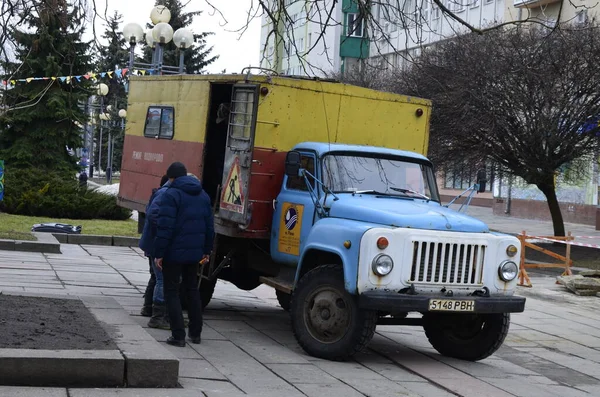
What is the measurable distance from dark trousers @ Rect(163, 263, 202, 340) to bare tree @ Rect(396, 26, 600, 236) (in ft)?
64.3

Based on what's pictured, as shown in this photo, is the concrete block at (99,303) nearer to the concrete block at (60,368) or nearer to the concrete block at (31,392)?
the concrete block at (60,368)

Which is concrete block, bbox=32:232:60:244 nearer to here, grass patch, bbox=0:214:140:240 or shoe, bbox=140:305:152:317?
grass patch, bbox=0:214:140:240

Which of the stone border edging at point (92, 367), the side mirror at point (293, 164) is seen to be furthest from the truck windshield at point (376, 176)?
the stone border edging at point (92, 367)

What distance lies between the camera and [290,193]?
1173cm

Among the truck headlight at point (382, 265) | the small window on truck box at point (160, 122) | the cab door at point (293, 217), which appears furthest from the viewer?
the small window on truck box at point (160, 122)

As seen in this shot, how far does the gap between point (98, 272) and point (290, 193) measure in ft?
20.4

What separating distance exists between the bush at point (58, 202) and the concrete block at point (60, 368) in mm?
21270

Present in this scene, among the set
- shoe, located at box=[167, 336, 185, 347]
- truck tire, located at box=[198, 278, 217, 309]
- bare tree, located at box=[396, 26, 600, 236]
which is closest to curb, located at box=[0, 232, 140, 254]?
truck tire, located at box=[198, 278, 217, 309]

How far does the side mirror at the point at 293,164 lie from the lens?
11141 millimetres

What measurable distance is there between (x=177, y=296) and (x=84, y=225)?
16.9 m

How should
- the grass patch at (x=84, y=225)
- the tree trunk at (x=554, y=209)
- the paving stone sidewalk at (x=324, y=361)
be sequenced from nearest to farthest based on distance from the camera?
1. the paving stone sidewalk at (x=324, y=361)
2. the grass patch at (x=84, y=225)
3. the tree trunk at (x=554, y=209)

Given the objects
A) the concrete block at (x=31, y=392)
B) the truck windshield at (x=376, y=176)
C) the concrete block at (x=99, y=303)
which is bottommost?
the concrete block at (x=31, y=392)

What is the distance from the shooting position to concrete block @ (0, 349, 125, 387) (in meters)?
7.54

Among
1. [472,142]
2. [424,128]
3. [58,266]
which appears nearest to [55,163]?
[472,142]
